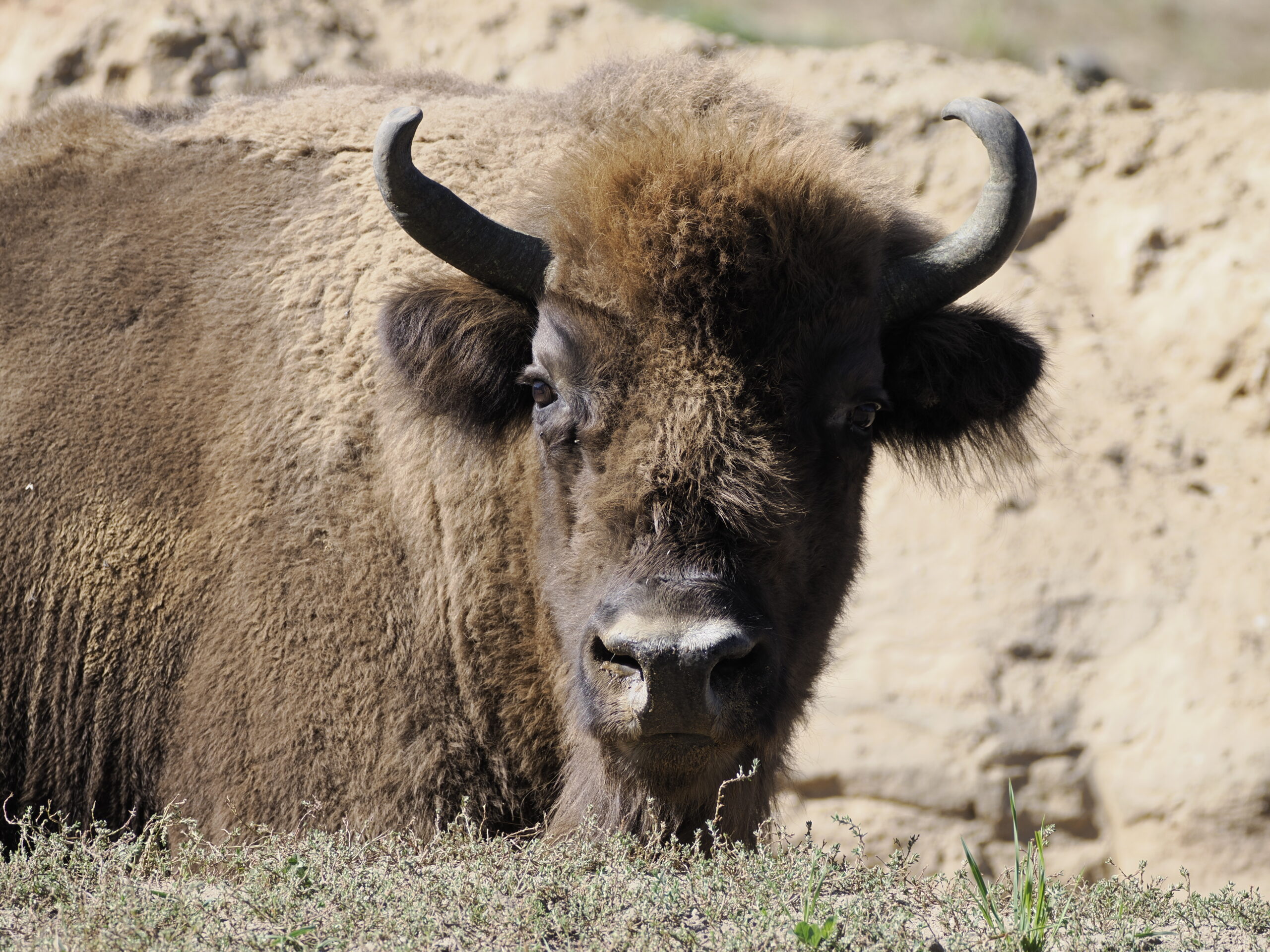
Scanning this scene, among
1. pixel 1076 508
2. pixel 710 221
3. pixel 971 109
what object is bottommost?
pixel 1076 508

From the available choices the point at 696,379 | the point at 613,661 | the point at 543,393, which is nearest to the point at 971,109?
the point at 696,379

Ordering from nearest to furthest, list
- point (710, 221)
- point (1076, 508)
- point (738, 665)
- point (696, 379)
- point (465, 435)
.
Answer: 1. point (738, 665)
2. point (696, 379)
3. point (710, 221)
4. point (465, 435)
5. point (1076, 508)

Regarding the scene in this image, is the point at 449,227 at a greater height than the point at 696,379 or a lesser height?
greater

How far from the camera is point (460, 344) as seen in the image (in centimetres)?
367

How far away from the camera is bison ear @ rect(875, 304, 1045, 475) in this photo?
12.4ft

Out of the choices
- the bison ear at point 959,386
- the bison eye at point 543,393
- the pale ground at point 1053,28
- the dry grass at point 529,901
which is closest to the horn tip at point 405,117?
the bison eye at point 543,393

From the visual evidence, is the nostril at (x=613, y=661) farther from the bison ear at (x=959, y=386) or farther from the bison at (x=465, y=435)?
the bison ear at (x=959, y=386)

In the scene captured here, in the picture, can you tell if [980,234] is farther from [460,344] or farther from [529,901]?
[529,901]

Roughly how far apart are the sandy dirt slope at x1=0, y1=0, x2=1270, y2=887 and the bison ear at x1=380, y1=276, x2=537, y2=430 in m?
2.87

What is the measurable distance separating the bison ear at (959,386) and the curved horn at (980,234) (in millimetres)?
116

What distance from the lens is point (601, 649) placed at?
300 centimetres

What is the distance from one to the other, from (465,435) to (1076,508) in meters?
4.80

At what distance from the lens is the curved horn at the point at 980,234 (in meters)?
3.35

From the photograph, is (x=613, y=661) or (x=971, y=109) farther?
(x=971, y=109)
